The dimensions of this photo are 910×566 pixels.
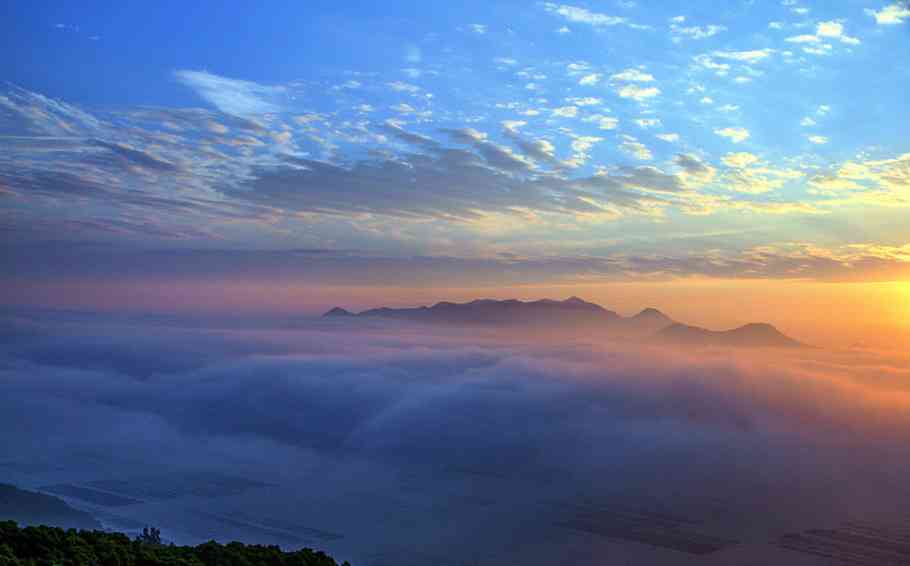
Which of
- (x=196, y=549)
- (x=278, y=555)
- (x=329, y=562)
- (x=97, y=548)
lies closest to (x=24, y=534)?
(x=97, y=548)

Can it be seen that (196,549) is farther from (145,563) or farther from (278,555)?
(145,563)

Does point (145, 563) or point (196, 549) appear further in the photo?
point (196, 549)

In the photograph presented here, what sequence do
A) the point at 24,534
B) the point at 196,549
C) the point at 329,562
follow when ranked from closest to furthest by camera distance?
the point at 24,534 < the point at 196,549 < the point at 329,562

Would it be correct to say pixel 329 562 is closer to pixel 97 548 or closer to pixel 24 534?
pixel 97 548

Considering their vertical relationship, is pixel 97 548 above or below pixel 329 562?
above

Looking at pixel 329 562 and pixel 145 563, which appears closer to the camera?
pixel 145 563

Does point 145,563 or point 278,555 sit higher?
point 145,563

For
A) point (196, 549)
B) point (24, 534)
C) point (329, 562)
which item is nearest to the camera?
point (24, 534)

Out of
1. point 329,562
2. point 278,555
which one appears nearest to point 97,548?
point 278,555

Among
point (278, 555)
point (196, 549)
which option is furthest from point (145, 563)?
point (278, 555)
